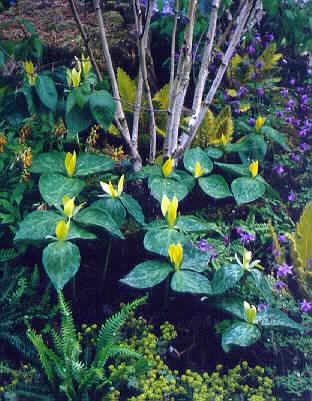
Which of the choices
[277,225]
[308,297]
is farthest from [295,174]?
[308,297]

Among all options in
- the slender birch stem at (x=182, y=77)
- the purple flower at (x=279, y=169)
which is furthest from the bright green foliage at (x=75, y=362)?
the purple flower at (x=279, y=169)

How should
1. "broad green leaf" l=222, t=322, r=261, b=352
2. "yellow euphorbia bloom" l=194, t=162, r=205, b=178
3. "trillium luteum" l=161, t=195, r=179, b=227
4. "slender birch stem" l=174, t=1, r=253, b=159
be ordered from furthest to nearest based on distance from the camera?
"slender birch stem" l=174, t=1, r=253, b=159
"yellow euphorbia bloom" l=194, t=162, r=205, b=178
"trillium luteum" l=161, t=195, r=179, b=227
"broad green leaf" l=222, t=322, r=261, b=352

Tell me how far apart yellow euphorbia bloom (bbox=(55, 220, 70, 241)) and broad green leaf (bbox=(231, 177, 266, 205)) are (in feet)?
3.43

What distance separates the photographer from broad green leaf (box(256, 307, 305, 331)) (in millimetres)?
2632

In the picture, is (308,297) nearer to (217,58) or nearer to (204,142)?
(204,142)

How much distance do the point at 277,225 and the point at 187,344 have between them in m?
1.06

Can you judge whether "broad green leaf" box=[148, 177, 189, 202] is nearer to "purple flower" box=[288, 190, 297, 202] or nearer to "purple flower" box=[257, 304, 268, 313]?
"purple flower" box=[257, 304, 268, 313]

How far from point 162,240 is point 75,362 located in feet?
2.33

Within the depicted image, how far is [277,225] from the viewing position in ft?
11.5

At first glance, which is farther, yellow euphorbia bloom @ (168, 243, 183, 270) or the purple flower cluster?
the purple flower cluster

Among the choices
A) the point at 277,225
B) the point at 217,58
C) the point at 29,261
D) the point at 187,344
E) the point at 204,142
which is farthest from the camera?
the point at 217,58

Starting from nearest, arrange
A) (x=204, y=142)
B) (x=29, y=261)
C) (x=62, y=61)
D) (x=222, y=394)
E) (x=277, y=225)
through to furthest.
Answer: (x=222, y=394) < (x=29, y=261) < (x=277, y=225) < (x=204, y=142) < (x=62, y=61)

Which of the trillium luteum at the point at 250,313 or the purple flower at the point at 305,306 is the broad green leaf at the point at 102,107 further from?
the purple flower at the point at 305,306

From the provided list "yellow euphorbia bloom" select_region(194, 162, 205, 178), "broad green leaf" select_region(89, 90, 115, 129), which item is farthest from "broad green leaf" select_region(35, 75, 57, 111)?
"yellow euphorbia bloom" select_region(194, 162, 205, 178)
